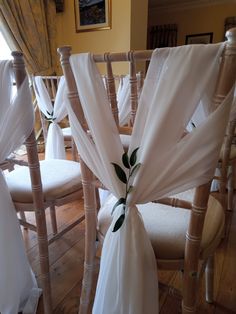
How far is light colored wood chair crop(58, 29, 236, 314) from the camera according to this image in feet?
1.86

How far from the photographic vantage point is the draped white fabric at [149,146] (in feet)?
1.73

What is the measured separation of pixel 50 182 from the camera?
40.7 inches

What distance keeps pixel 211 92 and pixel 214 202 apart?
45 centimetres

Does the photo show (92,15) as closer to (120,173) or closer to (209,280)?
(120,173)

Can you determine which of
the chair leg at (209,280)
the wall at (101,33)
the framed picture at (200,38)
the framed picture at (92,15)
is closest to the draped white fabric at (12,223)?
the chair leg at (209,280)

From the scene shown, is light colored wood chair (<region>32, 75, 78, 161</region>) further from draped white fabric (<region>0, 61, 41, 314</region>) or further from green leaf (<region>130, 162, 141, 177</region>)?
green leaf (<region>130, 162, 141, 177</region>)

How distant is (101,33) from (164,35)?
206cm

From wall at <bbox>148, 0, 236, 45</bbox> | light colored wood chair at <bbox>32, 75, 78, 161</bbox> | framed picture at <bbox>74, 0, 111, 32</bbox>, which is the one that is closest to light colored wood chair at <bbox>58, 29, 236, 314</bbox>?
light colored wood chair at <bbox>32, 75, 78, 161</bbox>

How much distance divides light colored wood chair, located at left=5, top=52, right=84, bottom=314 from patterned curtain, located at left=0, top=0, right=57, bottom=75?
2.16 m

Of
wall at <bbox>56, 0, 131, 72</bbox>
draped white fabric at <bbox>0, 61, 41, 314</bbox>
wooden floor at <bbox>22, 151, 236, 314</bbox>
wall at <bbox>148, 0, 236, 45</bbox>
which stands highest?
wall at <bbox>148, 0, 236, 45</bbox>

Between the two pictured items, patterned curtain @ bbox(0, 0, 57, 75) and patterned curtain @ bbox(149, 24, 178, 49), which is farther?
patterned curtain @ bbox(149, 24, 178, 49)

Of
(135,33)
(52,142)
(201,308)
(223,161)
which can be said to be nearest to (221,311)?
(201,308)

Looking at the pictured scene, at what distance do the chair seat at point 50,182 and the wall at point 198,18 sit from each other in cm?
421

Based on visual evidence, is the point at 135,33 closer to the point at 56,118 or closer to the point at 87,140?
the point at 56,118
